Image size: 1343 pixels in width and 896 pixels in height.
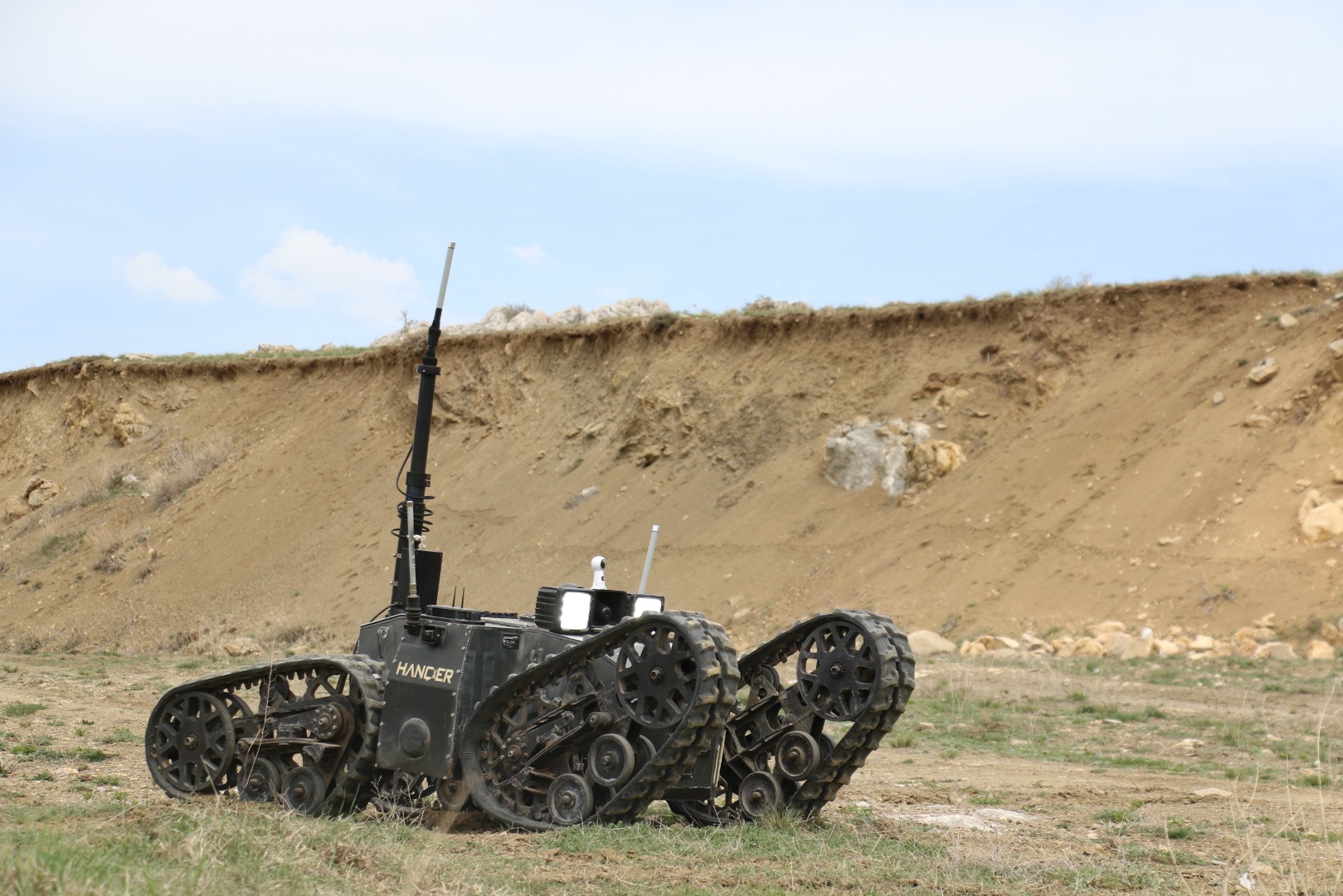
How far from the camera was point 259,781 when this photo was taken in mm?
9070

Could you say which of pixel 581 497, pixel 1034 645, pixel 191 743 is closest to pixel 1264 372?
pixel 1034 645

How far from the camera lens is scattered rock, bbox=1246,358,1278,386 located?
80.7 feet

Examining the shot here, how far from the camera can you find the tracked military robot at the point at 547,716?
795 cm

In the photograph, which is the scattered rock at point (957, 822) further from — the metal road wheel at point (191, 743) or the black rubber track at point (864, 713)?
the metal road wheel at point (191, 743)

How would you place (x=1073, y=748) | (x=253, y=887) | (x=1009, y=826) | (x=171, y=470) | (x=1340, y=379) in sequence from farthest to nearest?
(x=171, y=470) → (x=1340, y=379) → (x=1073, y=748) → (x=1009, y=826) → (x=253, y=887)

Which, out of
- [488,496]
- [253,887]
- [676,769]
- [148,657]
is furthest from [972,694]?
[488,496]

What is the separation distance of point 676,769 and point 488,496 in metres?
25.6

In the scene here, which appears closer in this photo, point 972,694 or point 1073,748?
point 1073,748

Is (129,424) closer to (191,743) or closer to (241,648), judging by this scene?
(241,648)

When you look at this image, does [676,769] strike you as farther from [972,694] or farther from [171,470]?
[171,470]

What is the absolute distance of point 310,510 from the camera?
117ft

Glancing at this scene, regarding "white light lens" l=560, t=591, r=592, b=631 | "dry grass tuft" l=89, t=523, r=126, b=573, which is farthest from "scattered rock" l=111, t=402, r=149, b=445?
"white light lens" l=560, t=591, r=592, b=631

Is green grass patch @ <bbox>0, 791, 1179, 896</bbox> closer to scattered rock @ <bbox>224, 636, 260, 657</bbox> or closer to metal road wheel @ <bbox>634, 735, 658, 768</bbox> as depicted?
metal road wheel @ <bbox>634, 735, 658, 768</bbox>

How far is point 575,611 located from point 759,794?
1727 millimetres
